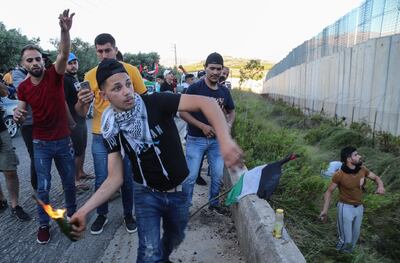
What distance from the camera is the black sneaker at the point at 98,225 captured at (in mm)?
4102

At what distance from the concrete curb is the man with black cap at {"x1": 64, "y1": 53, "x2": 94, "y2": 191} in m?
2.87

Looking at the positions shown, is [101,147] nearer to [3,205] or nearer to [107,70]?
[3,205]

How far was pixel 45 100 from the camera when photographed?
3.68 m

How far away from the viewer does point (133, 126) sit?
7.85 ft

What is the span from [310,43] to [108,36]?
18.0 meters

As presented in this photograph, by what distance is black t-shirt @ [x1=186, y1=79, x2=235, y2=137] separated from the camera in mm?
4645

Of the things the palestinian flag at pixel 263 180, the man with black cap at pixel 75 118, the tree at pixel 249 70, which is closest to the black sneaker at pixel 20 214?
the man with black cap at pixel 75 118

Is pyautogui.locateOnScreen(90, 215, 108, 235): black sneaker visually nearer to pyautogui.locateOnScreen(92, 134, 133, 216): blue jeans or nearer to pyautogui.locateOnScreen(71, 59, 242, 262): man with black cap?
pyautogui.locateOnScreen(92, 134, 133, 216): blue jeans

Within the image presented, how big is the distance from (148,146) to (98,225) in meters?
2.13

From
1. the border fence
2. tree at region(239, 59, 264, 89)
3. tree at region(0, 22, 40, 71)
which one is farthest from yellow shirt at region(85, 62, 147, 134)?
tree at region(239, 59, 264, 89)

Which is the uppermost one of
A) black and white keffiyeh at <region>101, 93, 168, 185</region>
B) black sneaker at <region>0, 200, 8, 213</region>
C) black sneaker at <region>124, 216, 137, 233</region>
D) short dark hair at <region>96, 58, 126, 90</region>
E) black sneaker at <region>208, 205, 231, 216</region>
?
short dark hair at <region>96, 58, 126, 90</region>

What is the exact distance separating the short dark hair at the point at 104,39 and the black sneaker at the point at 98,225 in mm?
2045

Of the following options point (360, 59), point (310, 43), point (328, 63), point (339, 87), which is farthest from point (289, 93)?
point (360, 59)

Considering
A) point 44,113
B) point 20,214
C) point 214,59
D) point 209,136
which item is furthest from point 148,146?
point 20,214
